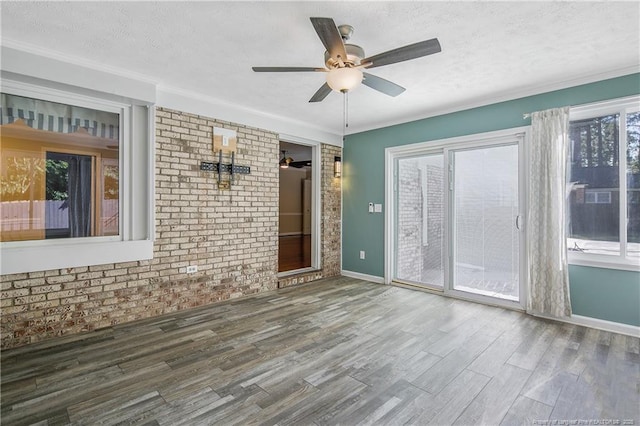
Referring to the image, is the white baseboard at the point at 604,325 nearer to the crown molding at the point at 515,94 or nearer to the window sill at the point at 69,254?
the crown molding at the point at 515,94

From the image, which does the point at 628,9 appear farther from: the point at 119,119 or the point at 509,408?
the point at 119,119

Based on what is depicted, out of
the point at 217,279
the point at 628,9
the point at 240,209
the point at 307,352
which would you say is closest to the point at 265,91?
the point at 240,209

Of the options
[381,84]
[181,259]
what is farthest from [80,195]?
[381,84]

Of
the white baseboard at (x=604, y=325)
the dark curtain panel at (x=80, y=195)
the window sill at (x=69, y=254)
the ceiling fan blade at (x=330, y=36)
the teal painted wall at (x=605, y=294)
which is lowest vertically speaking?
the white baseboard at (x=604, y=325)

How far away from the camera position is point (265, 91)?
12.4 feet

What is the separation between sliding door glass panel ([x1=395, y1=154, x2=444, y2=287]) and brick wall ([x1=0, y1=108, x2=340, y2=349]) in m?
1.64

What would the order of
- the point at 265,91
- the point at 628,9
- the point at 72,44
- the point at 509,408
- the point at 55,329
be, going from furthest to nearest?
the point at 265,91 → the point at 55,329 → the point at 72,44 → the point at 628,9 → the point at 509,408

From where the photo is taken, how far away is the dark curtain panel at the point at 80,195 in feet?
10.4

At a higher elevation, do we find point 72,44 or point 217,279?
point 72,44

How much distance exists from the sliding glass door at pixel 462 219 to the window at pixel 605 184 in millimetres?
548

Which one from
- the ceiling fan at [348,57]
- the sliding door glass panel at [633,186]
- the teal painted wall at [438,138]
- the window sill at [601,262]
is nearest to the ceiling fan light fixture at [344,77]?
the ceiling fan at [348,57]

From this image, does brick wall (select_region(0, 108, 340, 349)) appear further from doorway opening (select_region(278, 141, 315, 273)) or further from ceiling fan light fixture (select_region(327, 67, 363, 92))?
doorway opening (select_region(278, 141, 315, 273))

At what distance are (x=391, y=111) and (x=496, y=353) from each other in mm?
3307

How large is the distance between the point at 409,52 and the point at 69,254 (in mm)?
3479
